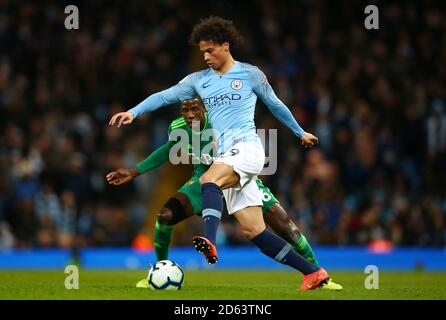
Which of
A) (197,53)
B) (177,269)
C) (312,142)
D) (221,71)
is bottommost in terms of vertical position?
(177,269)

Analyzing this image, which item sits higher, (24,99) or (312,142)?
(24,99)

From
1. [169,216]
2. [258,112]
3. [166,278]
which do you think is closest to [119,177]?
[169,216]

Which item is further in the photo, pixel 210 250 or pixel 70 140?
pixel 70 140

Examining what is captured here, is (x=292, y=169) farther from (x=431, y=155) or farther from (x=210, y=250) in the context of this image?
(x=210, y=250)

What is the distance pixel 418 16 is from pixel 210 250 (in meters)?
14.7

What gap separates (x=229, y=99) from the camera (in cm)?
888

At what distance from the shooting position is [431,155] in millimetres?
18734

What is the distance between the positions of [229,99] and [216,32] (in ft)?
2.09

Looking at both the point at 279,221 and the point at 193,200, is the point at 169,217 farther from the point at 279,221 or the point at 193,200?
the point at 279,221

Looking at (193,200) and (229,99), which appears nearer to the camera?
(229,99)

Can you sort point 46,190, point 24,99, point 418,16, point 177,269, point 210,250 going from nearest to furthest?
point 210,250 → point 177,269 → point 46,190 → point 24,99 → point 418,16

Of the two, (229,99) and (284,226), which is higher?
(229,99)

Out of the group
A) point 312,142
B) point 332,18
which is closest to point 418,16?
point 332,18

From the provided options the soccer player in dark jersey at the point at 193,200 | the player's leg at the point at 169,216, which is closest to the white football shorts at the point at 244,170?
the soccer player in dark jersey at the point at 193,200
